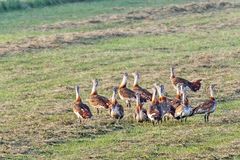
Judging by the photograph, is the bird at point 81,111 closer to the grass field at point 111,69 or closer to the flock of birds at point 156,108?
the flock of birds at point 156,108

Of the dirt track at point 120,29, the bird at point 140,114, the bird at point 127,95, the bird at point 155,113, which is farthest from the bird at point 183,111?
the dirt track at point 120,29

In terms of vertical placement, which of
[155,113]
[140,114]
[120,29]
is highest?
[155,113]

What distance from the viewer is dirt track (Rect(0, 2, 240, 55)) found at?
1137 inches

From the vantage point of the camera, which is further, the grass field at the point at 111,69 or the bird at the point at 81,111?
the bird at the point at 81,111

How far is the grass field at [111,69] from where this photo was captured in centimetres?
1551

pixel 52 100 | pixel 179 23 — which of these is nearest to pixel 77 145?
pixel 52 100

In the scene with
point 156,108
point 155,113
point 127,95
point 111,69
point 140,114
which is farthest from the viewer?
point 111,69

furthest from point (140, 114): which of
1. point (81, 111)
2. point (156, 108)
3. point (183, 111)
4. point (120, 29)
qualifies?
point (120, 29)

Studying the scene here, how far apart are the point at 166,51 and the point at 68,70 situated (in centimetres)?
424

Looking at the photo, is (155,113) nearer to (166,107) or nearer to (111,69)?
(166,107)

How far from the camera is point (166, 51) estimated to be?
28.0 meters

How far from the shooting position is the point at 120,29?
32.9 metres

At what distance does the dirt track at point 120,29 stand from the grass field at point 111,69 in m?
0.03

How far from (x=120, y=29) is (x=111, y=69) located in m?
8.28
